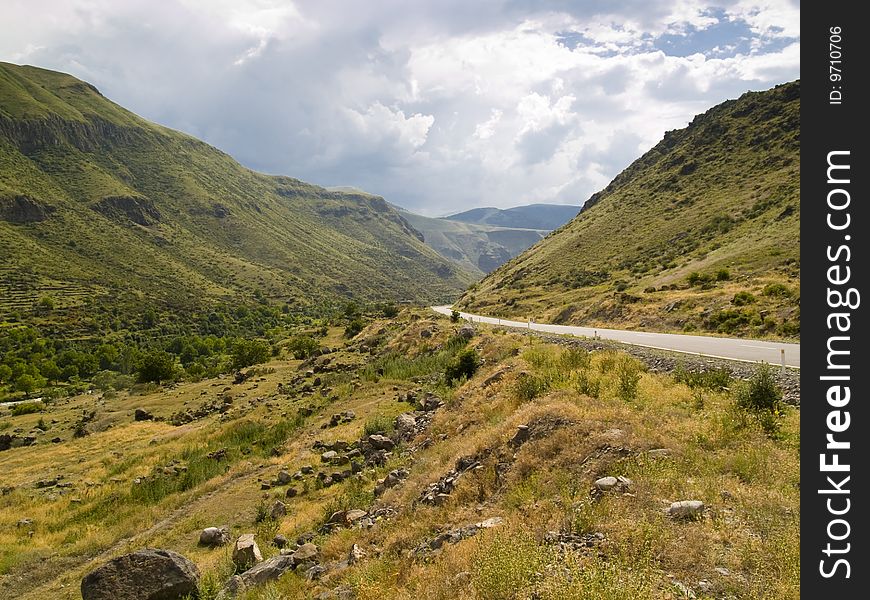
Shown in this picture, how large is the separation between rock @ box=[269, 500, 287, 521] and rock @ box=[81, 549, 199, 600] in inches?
174

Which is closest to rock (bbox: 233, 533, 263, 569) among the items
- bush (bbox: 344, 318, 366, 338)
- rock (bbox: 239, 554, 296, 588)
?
rock (bbox: 239, 554, 296, 588)

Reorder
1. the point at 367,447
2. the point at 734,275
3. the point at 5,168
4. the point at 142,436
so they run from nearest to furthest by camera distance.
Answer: the point at 367,447 < the point at 142,436 < the point at 734,275 < the point at 5,168

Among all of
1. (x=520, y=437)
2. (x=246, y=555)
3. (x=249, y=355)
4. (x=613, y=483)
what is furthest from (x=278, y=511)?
(x=249, y=355)

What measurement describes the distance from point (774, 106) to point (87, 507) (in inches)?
5444

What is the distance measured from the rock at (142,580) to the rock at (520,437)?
8.01 m

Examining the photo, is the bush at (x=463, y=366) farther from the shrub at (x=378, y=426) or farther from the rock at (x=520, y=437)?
the rock at (x=520, y=437)

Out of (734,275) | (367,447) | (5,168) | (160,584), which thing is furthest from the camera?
(5,168)

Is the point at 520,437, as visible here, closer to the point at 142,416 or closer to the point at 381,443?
the point at 381,443

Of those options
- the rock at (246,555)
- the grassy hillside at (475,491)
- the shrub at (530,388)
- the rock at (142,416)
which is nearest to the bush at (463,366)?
the grassy hillside at (475,491)

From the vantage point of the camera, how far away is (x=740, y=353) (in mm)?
19297

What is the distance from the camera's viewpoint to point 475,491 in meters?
10.1

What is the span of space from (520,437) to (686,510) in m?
4.63
